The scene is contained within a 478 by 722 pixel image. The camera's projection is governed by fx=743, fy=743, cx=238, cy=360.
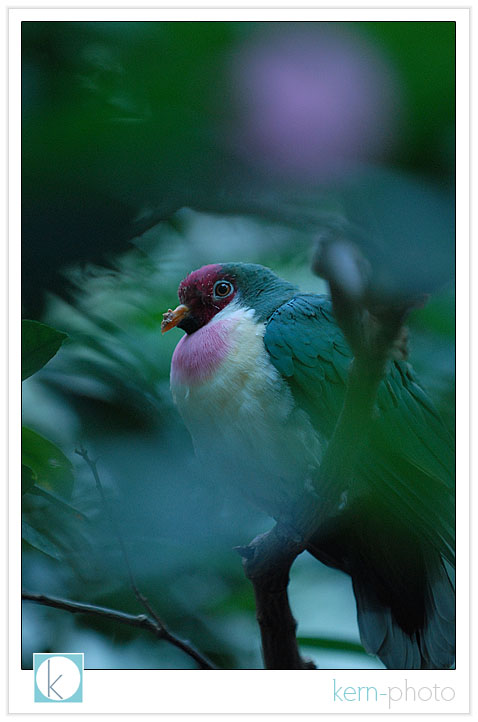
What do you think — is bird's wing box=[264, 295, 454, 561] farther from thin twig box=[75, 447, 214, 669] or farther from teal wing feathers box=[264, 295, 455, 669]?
thin twig box=[75, 447, 214, 669]

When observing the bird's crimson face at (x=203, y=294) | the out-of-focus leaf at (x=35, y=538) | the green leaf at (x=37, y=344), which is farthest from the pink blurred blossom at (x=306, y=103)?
the out-of-focus leaf at (x=35, y=538)

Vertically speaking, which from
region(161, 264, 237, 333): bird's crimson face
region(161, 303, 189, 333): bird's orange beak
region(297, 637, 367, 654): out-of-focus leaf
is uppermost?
region(161, 264, 237, 333): bird's crimson face

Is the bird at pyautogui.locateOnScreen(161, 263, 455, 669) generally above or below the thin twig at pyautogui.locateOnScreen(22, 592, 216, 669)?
above

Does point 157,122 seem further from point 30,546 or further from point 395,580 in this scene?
point 395,580

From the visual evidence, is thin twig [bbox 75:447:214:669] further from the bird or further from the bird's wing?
the bird's wing

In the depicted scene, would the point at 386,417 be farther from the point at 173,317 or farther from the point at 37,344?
the point at 37,344

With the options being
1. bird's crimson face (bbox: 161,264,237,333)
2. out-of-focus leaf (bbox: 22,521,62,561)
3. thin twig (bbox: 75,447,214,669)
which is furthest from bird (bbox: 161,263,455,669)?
out-of-focus leaf (bbox: 22,521,62,561)
